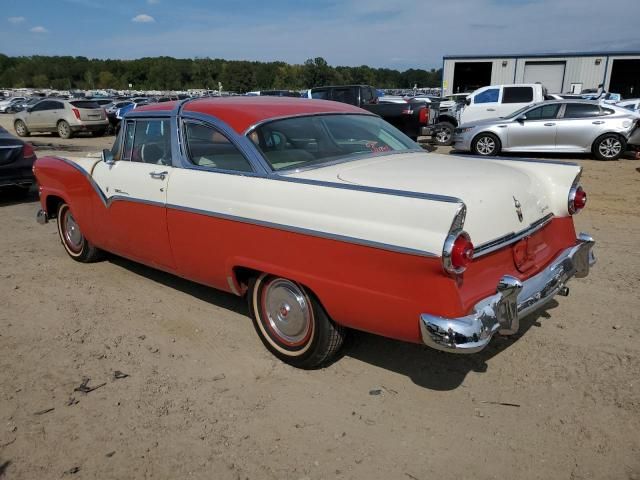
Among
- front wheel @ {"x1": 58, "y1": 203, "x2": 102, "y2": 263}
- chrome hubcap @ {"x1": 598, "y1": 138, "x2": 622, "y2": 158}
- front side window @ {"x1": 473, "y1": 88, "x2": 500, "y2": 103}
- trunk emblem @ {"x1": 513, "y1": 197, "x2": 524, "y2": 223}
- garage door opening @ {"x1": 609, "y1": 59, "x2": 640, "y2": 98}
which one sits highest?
garage door opening @ {"x1": 609, "y1": 59, "x2": 640, "y2": 98}

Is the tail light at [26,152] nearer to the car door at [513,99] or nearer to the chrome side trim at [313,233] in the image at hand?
the chrome side trim at [313,233]

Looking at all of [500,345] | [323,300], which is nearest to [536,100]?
[500,345]

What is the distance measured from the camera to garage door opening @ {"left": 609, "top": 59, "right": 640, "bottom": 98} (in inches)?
1610

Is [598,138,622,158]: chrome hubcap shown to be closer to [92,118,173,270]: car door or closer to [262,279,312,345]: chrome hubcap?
[92,118,173,270]: car door

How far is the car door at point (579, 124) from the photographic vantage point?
12180 mm

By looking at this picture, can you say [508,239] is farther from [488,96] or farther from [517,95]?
[488,96]

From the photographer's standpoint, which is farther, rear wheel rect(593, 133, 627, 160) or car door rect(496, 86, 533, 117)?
car door rect(496, 86, 533, 117)

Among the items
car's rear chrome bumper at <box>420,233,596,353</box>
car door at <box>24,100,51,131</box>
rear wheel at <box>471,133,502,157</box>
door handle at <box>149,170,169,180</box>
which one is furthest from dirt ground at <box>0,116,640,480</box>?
car door at <box>24,100,51,131</box>

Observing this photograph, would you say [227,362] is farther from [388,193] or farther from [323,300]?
[388,193]

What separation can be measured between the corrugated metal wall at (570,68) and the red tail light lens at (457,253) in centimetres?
3505

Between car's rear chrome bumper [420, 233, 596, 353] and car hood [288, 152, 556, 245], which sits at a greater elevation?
car hood [288, 152, 556, 245]

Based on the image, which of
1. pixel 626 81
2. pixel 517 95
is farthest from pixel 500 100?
pixel 626 81

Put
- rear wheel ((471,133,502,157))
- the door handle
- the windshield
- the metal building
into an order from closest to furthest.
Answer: the windshield, the door handle, rear wheel ((471,133,502,157)), the metal building

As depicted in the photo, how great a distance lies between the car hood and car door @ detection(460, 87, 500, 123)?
13.4 m
